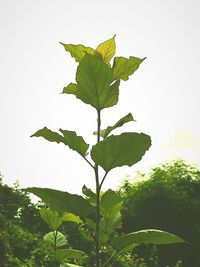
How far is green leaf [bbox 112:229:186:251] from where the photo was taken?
4.27 feet

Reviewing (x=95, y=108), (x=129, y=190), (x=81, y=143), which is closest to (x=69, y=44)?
(x=95, y=108)

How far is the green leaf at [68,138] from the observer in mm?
1450

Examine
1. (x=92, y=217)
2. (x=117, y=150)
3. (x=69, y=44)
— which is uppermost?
(x=69, y=44)

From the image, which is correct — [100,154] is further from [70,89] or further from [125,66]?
[125,66]

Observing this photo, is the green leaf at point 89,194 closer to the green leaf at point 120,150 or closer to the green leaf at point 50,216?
the green leaf at point 120,150

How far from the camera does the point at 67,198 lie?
137 centimetres

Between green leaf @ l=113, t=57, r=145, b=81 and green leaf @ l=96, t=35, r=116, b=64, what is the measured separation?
0.18m

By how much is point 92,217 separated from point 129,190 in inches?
645

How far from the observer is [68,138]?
4.77 feet

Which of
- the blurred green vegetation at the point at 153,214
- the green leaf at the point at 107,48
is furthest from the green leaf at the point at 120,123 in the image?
the blurred green vegetation at the point at 153,214

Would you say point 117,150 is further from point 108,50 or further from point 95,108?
point 108,50

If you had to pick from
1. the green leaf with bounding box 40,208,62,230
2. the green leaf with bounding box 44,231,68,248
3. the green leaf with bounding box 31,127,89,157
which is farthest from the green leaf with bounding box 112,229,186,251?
the green leaf with bounding box 44,231,68,248

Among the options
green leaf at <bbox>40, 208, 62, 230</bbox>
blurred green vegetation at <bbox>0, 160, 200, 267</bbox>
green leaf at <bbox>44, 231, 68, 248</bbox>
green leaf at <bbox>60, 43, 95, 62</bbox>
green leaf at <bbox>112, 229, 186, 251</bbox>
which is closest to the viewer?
green leaf at <bbox>112, 229, 186, 251</bbox>

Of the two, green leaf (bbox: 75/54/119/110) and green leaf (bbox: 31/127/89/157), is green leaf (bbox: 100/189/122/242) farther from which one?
green leaf (bbox: 75/54/119/110)
